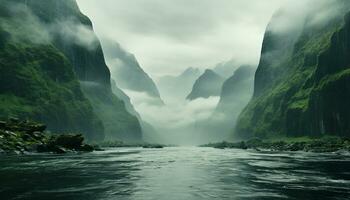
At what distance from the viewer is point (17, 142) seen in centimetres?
10550

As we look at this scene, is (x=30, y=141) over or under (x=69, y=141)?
under

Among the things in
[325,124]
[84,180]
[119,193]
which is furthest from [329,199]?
[325,124]

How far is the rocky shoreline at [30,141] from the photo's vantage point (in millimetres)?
101875

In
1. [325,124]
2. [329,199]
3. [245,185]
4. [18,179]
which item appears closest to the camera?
[329,199]

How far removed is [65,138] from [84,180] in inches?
3568

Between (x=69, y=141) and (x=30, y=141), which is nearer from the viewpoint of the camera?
(x=30, y=141)

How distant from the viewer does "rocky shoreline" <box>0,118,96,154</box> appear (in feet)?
334

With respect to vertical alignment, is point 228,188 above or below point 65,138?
below

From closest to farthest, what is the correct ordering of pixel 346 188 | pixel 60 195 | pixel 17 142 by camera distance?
pixel 60 195 < pixel 346 188 < pixel 17 142

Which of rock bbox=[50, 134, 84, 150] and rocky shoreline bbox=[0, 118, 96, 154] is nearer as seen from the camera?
rocky shoreline bbox=[0, 118, 96, 154]

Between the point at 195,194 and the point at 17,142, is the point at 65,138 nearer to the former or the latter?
the point at 17,142

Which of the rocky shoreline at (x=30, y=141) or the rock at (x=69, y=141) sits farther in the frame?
the rock at (x=69, y=141)

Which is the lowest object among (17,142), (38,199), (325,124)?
(38,199)

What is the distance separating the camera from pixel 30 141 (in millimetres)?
119875
